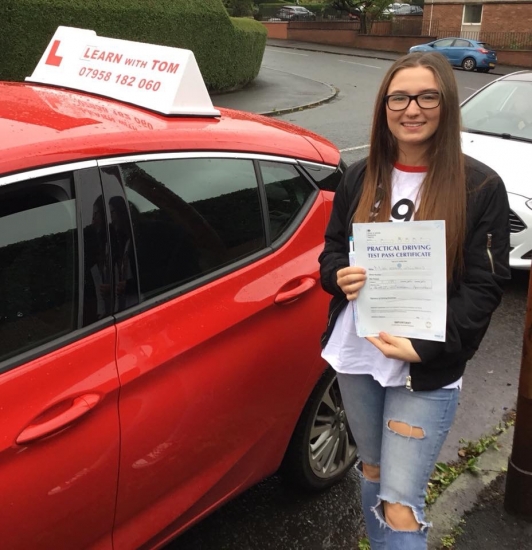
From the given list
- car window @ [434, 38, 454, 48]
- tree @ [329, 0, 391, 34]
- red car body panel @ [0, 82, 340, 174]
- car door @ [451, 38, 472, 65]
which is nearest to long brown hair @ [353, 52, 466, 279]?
red car body panel @ [0, 82, 340, 174]

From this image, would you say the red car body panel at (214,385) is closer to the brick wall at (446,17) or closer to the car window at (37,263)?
the car window at (37,263)

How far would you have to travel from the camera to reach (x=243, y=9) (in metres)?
23.4

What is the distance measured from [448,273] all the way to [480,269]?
0.09 m

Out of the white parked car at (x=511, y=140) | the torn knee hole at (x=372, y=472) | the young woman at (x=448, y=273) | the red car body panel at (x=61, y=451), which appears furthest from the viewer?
the white parked car at (x=511, y=140)

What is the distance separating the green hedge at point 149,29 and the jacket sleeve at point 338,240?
11.6 meters

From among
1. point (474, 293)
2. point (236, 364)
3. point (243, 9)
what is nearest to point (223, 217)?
point (236, 364)

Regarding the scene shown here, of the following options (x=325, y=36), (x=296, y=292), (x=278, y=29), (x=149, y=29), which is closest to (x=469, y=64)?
(x=325, y=36)

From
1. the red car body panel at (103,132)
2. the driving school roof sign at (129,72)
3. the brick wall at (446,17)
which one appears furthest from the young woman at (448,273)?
the brick wall at (446,17)

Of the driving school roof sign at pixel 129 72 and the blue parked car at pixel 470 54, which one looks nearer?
the driving school roof sign at pixel 129 72

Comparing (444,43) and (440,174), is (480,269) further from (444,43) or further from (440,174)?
(444,43)

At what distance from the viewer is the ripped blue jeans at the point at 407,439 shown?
1.81 meters

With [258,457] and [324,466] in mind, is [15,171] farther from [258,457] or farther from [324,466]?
[324,466]

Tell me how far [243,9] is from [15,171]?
24.0 metres

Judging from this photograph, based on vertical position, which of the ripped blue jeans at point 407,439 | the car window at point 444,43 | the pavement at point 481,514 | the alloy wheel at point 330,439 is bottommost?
the pavement at point 481,514
